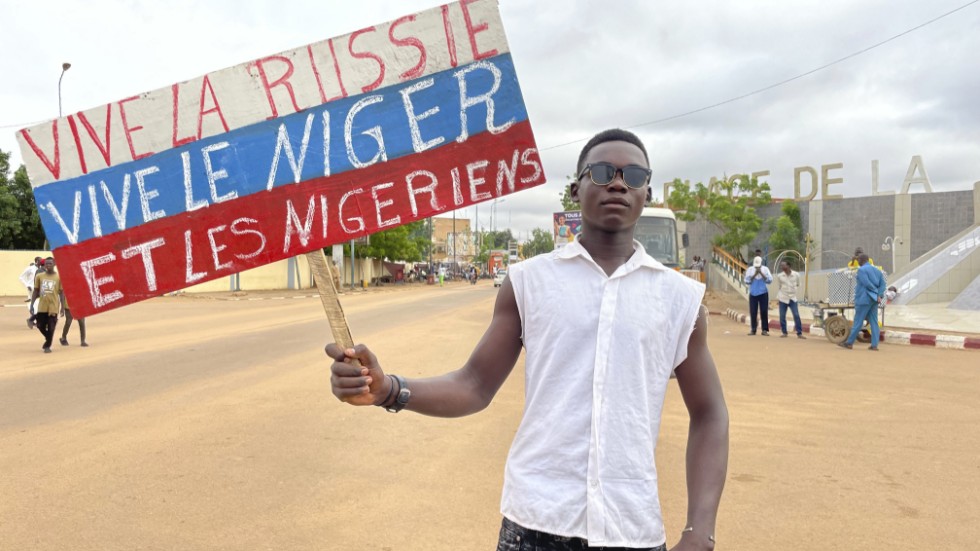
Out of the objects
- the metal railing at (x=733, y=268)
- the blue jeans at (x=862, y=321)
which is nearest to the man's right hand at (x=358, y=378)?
the blue jeans at (x=862, y=321)

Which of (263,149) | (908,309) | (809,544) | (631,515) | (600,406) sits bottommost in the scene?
(908,309)

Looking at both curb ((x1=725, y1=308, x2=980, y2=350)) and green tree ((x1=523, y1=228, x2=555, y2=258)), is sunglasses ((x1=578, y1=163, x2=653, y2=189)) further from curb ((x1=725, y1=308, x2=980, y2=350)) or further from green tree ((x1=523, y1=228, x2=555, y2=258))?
green tree ((x1=523, y1=228, x2=555, y2=258))

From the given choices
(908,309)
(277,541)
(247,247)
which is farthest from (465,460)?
(908,309)

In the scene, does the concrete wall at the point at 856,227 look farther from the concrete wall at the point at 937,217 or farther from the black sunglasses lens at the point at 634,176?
the black sunglasses lens at the point at 634,176

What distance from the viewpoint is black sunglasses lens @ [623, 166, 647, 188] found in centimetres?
178

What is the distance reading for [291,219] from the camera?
6.92 feet

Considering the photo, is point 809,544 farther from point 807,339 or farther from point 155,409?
point 807,339

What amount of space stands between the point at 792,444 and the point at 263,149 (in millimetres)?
4708

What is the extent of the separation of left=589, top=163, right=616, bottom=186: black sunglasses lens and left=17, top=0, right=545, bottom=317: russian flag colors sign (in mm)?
397

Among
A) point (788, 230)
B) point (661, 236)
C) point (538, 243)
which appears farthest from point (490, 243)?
point (661, 236)

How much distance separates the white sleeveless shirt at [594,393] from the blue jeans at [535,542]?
0.03 m

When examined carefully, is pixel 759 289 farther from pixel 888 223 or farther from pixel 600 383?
pixel 888 223

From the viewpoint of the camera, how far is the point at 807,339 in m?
13.7

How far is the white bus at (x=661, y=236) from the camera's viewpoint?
16109mm
